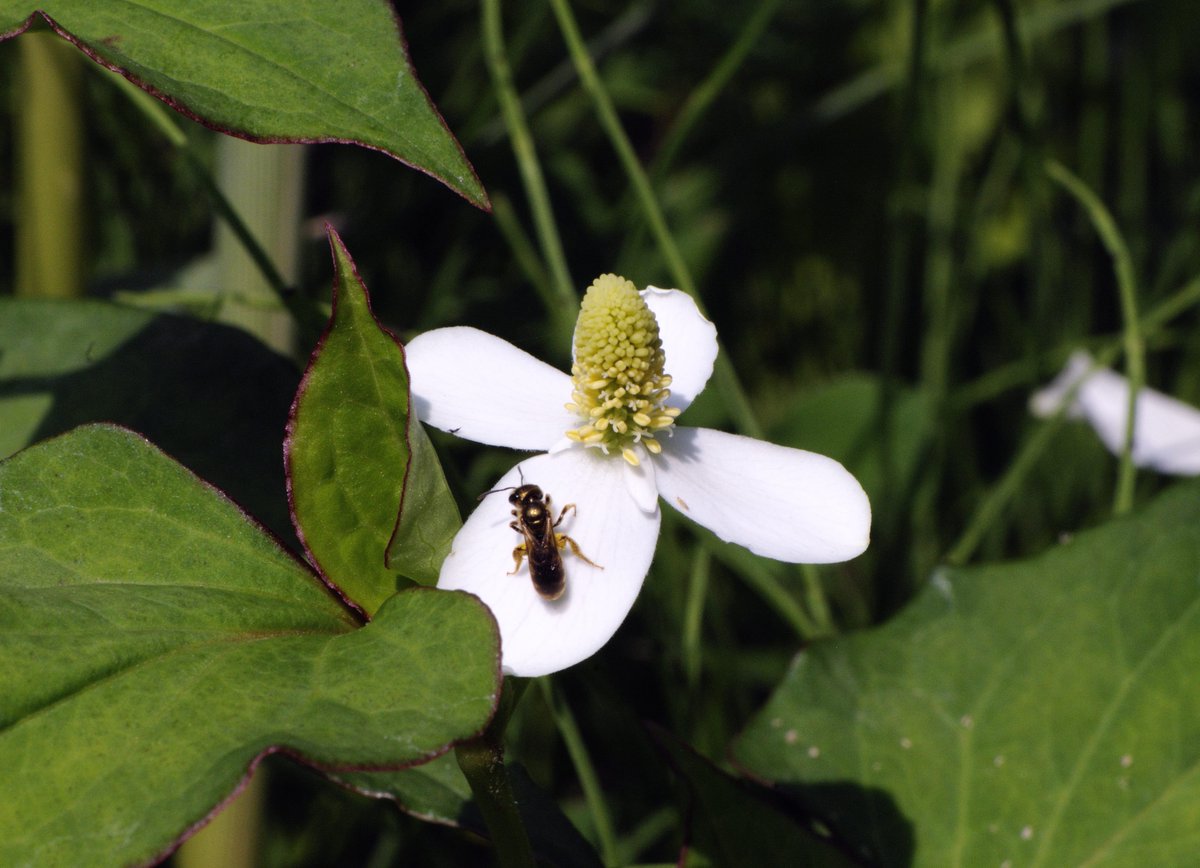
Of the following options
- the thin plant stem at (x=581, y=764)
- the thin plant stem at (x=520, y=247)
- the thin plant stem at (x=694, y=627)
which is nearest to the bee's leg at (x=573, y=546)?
the thin plant stem at (x=581, y=764)

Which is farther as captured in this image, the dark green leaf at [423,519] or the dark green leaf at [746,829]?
the dark green leaf at [746,829]

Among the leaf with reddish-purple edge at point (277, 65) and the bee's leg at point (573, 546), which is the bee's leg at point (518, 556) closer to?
the bee's leg at point (573, 546)

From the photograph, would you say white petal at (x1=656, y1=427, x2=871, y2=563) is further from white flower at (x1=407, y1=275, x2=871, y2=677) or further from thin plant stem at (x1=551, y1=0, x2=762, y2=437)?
thin plant stem at (x1=551, y1=0, x2=762, y2=437)

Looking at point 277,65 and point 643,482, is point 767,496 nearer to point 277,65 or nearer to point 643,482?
point 643,482

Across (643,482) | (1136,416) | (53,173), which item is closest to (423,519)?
(643,482)

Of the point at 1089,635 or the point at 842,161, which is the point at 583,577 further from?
the point at 842,161

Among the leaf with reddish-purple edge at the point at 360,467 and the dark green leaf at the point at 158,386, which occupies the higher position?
the leaf with reddish-purple edge at the point at 360,467

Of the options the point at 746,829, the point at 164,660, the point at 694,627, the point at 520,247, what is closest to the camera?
the point at 164,660

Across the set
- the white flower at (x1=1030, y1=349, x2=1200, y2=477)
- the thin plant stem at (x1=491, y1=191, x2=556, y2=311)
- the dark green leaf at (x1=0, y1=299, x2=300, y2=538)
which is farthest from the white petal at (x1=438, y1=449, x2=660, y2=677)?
the white flower at (x1=1030, y1=349, x2=1200, y2=477)
